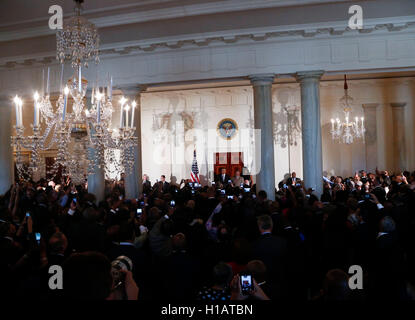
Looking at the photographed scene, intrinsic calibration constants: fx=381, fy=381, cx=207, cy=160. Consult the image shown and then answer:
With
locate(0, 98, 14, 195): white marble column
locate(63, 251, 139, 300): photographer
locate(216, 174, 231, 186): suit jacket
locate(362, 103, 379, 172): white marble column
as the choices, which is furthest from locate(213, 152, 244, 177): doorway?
locate(63, 251, 139, 300): photographer

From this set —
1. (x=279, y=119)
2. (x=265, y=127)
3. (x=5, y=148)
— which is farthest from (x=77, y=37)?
(x=279, y=119)

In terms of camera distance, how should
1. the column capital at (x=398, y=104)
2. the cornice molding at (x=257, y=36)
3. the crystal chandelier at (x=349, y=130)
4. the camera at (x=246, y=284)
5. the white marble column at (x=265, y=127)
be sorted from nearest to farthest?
1. the camera at (x=246, y=284)
2. the cornice molding at (x=257, y=36)
3. the white marble column at (x=265, y=127)
4. the crystal chandelier at (x=349, y=130)
5. the column capital at (x=398, y=104)

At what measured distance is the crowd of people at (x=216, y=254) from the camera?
2939 mm

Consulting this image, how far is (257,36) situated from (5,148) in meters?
10.6

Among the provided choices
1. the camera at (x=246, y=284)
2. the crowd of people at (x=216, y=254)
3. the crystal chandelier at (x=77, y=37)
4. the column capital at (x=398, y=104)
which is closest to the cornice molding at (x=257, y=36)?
the crowd of people at (x=216, y=254)

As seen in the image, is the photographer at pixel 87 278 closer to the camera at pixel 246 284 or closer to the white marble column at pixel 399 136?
the camera at pixel 246 284

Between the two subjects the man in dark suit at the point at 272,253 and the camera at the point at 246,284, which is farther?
the man in dark suit at the point at 272,253

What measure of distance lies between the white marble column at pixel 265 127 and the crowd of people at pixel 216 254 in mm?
4279

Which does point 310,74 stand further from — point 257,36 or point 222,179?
point 222,179

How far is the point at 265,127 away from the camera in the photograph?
12.2 m
